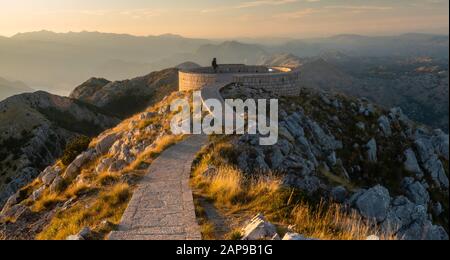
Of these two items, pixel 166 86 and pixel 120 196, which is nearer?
pixel 120 196

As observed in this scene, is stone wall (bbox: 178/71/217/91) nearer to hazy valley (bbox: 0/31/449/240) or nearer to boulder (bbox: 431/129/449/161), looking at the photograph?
hazy valley (bbox: 0/31/449/240)

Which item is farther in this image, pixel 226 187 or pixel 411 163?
pixel 411 163

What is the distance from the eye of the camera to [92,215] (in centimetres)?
1314

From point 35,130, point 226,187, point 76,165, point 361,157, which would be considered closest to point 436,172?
point 361,157

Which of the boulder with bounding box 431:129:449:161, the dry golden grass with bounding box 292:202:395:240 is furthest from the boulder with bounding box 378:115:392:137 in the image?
the dry golden grass with bounding box 292:202:395:240

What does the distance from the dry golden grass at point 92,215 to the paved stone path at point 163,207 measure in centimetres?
42

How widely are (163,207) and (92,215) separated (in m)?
2.52

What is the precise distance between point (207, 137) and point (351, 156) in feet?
84.8

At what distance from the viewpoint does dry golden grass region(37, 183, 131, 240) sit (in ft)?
39.7

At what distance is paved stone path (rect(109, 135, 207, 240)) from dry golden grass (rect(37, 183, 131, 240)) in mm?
420

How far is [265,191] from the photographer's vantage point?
44.6 feet

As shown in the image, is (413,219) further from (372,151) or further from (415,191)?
(372,151)
